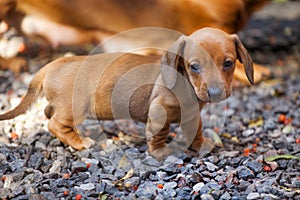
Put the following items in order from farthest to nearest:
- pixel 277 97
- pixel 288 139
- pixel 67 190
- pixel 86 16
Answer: pixel 86 16, pixel 277 97, pixel 288 139, pixel 67 190

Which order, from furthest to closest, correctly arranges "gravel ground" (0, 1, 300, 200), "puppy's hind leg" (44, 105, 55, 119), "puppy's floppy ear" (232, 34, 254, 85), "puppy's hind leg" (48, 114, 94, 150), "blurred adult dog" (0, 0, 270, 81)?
1. "blurred adult dog" (0, 0, 270, 81)
2. "puppy's hind leg" (44, 105, 55, 119)
3. "puppy's hind leg" (48, 114, 94, 150)
4. "puppy's floppy ear" (232, 34, 254, 85)
5. "gravel ground" (0, 1, 300, 200)

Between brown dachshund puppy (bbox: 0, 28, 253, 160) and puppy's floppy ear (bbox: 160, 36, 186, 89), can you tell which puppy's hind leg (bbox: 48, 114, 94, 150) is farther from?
puppy's floppy ear (bbox: 160, 36, 186, 89)

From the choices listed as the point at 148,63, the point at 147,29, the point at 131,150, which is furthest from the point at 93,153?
the point at 147,29

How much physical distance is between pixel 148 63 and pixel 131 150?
460mm

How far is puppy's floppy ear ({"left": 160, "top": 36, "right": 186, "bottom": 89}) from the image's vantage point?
222cm

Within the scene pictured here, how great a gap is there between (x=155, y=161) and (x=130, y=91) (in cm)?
37

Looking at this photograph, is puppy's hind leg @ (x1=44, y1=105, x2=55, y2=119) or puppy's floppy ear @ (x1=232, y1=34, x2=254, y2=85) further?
puppy's hind leg @ (x1=44, y1=105, x2=55, y2=119)

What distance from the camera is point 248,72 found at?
2.32 m

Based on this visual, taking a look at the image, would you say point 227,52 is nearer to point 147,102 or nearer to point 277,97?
point 147,102

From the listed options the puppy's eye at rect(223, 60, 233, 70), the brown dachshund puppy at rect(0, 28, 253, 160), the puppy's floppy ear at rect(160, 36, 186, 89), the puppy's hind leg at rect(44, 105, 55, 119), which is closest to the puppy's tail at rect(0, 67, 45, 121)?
the brown dachshund puppy at rect(0, 28, 253, 160)

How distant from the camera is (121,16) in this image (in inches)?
161

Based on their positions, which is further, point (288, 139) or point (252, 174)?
point (288, 139)

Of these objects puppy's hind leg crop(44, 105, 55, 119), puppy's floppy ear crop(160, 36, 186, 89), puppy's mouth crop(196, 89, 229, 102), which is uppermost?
puppy's floppy ear crop(160, 36, 186, 89)

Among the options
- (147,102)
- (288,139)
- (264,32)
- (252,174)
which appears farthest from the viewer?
(264,32)
